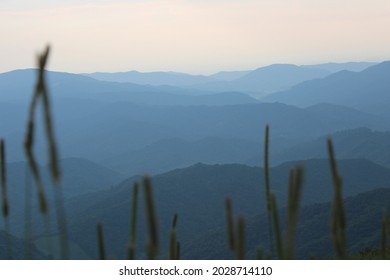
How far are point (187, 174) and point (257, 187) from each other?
1916cm

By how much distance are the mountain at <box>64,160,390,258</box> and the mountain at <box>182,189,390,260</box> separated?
12871mm

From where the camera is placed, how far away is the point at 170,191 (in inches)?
6053

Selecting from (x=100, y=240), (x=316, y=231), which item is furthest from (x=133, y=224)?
(x=316, y=231)

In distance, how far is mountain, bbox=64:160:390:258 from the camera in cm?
12750

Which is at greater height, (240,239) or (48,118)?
(48,118)

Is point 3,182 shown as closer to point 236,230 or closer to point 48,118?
point 48,118

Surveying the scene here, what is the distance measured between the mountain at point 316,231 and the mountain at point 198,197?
42.2 ft

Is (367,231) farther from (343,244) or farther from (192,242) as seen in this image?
(343,244)

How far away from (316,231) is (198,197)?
64.3 meters

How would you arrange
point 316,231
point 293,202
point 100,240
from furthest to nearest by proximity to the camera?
point 316,231 < point 100,240 < point 293,202

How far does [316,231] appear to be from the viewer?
299ft

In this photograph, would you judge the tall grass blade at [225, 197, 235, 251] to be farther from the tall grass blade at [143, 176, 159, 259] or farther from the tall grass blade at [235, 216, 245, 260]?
the tall grass blade at [143, 176, 159, 259]

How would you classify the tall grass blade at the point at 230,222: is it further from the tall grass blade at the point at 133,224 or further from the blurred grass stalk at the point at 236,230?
the tall grass blade at the point at 133,224

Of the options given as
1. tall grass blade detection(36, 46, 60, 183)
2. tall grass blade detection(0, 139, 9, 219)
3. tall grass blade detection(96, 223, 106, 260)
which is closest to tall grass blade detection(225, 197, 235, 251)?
tall grass blade detection(96, 223, 106, 260)
